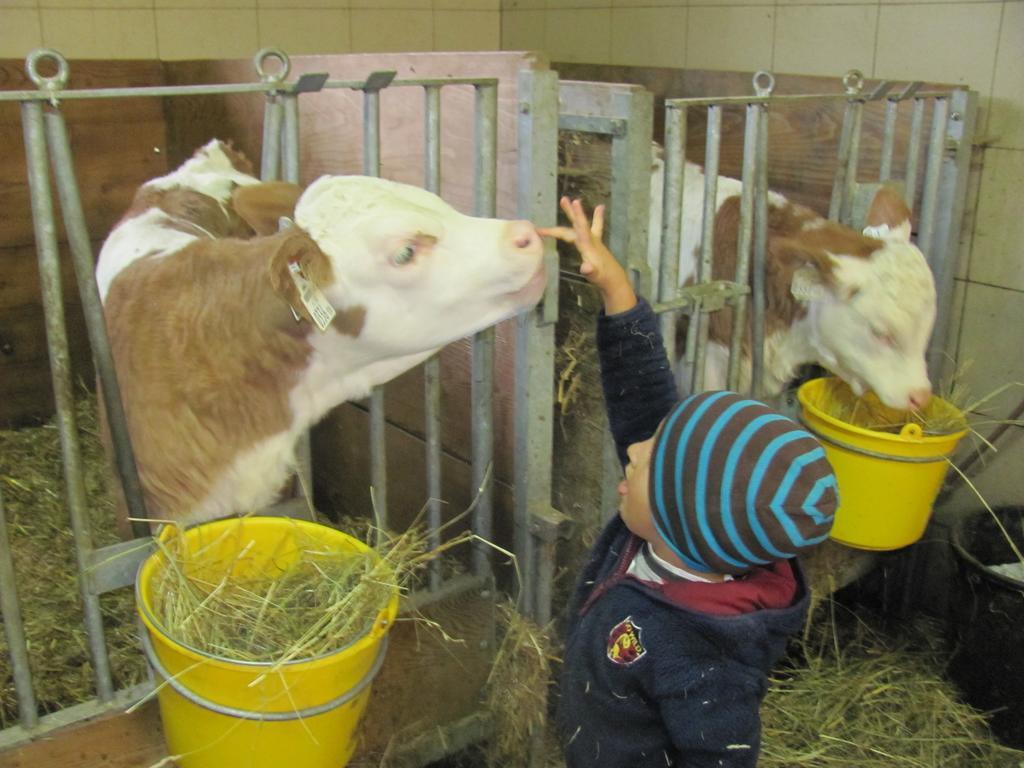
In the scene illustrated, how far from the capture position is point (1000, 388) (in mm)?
3363

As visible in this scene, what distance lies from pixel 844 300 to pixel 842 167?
42 cm

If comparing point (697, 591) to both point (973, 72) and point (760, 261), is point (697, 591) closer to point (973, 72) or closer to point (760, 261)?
point (760, 261)

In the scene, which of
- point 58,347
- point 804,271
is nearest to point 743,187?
point 804,271

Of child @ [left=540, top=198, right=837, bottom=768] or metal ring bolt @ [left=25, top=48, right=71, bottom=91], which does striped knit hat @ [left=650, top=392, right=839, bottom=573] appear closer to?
child @ [left=540, top=198, right=837, bottom=768]

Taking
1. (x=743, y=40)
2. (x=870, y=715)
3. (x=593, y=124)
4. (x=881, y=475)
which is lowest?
(x=870, y=715)

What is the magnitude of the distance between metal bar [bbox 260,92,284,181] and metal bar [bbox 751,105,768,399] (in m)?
1.15

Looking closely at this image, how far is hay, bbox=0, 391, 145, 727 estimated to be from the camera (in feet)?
7.93

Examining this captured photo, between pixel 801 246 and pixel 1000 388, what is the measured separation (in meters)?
1.07

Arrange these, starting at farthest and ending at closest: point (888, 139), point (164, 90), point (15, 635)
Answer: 1. point (888, 139)
2. point (15, 635)
3. point (164, 90)

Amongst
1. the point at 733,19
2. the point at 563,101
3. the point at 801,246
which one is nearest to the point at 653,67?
Result: the point at 733,19

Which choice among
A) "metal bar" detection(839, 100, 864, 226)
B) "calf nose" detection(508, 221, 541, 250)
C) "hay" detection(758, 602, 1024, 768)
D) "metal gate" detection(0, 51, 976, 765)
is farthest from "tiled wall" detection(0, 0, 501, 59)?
"hay" detection(758, 602, 1024, 768)

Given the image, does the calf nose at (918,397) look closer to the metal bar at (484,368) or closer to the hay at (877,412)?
the hay at (877,412)

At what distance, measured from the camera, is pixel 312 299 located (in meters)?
1.80

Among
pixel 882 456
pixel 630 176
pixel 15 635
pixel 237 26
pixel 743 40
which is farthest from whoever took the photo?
pixel 237 26
